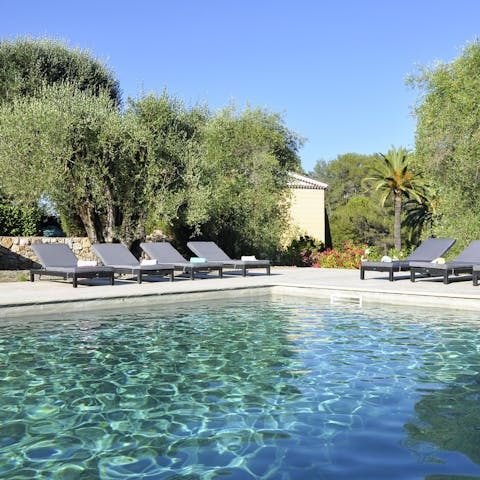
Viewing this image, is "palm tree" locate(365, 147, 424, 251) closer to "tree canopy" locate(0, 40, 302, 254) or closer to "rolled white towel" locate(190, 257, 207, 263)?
"tree canopy" locate(0, 40, 302, 254)

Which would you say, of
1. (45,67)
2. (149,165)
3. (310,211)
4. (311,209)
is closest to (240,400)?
(149,165)

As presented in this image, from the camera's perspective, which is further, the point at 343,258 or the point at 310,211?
the point at 310,211

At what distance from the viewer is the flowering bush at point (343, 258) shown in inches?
863

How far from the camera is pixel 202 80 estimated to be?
20844 millimetres

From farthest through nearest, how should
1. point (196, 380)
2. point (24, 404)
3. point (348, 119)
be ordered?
point (348, 119) < point (196, 380) < point (24, 404)

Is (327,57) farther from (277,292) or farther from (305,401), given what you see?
(305,401)

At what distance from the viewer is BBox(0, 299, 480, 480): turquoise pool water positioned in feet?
13.2

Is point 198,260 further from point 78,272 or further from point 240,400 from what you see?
point 240,400

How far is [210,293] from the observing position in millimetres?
13227

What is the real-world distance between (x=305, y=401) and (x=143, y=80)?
1620 cm

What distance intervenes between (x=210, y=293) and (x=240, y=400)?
7.74m

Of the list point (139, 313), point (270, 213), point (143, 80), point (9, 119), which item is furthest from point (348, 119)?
point (139, 313)

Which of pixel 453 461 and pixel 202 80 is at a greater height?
pixel 202 80

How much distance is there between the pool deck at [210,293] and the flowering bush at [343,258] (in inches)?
244
